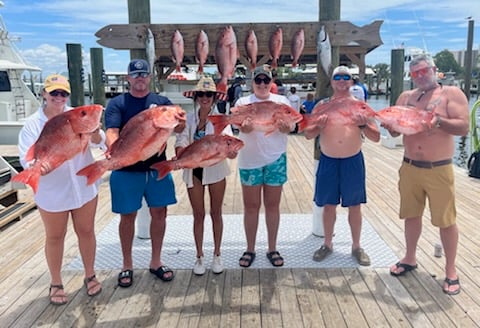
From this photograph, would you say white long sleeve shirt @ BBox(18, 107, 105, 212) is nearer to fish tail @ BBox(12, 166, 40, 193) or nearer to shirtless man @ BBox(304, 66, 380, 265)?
fish tail @ BBox(12, 166, 40, 193)

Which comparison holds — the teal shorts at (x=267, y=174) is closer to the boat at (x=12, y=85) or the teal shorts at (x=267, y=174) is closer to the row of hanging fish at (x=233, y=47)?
the row of hanging fish at (x=233, y=47)

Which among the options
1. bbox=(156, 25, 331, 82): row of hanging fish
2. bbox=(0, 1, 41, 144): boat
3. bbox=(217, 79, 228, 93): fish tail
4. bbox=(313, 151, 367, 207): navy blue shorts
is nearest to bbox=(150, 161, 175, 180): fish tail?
bbox=(217, 79, 228, 93): fish tail

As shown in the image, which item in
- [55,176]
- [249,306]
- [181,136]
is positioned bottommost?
[249,306]

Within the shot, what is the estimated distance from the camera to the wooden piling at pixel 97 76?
30.2ft

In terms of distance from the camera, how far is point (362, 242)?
398 cm

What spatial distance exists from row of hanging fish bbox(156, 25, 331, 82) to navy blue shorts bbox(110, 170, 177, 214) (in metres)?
0.98

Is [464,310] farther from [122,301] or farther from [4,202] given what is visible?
[4,202]

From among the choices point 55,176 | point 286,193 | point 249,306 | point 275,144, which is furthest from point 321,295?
point 286,193

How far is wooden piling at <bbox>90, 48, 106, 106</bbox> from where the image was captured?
9.21 metres

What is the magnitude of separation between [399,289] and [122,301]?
6.86 feet

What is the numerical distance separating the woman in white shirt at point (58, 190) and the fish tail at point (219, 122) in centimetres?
78

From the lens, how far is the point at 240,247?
391 centimetres

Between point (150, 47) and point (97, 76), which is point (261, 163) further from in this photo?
point (97, 76)

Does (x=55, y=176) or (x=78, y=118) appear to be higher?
(x=78, y=118)
